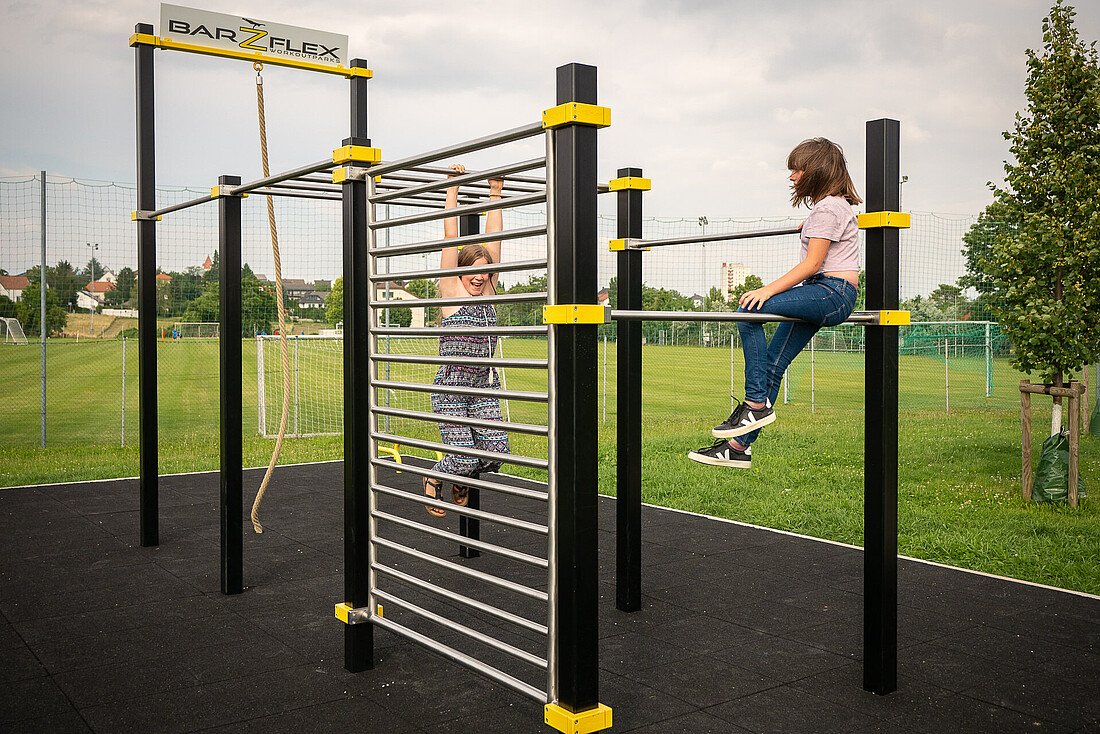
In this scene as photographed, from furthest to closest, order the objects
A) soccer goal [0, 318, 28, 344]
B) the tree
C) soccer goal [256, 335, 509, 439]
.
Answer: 1. soccer goal [0, 318, 28, 344]
2. soccer goal [256, 335, 509, 439]
3. the tree

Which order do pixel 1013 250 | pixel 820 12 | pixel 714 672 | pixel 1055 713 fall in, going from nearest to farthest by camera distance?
pixel 1055 713, pixel 714 672, pixel 1013 250, pixel 820 12

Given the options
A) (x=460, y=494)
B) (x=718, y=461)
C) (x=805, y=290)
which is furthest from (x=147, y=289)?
(x=805, y=290)

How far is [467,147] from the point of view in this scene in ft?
7.33

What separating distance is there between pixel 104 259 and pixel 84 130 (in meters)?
5.48

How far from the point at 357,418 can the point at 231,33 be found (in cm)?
229

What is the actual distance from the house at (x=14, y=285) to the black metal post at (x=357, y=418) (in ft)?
30.2

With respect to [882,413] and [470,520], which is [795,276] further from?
[470,520]

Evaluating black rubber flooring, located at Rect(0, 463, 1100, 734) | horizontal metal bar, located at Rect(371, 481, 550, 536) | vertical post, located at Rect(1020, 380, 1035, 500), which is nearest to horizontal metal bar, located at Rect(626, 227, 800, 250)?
horizontal metal bar, located at Rect(371, 481, 550, 536)

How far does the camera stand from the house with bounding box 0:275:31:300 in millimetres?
10211

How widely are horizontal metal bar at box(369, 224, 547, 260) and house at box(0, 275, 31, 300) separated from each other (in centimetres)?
932

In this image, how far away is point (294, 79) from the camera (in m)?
12.8

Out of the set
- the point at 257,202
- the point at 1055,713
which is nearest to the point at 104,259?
the point at 257,202

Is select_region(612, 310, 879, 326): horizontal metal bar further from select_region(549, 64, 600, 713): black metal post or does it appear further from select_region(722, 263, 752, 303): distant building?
select_region(722, 263, 752, 303): distant building

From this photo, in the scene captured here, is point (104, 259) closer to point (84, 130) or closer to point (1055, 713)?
point (84, 130)
